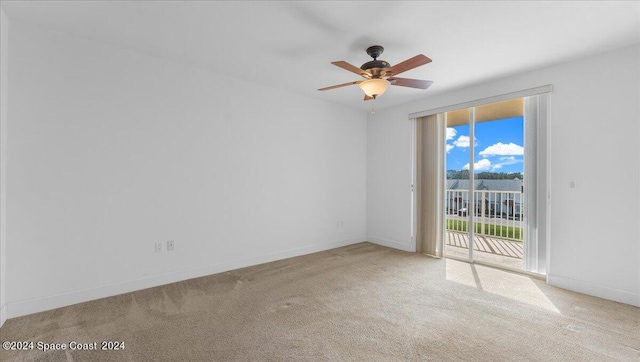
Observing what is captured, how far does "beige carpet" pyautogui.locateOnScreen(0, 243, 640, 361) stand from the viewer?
1930mm

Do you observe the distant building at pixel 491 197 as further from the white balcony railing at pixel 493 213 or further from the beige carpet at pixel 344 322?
the beige carpet at pixel 344 322

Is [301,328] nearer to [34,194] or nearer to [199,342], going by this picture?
[199,342]

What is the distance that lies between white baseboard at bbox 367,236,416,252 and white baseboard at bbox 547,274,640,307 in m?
1.87


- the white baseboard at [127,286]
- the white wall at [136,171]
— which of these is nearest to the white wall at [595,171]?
the white wall at [136,171]

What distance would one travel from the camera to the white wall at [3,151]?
2271 mm

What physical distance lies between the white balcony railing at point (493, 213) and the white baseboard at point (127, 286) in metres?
3.08

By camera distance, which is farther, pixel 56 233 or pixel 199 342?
pixel 56 233

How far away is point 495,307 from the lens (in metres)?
2.62

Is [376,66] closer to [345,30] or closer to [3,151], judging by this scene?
[345,30]

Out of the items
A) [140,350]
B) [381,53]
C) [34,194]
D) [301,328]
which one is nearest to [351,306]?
[301,328]

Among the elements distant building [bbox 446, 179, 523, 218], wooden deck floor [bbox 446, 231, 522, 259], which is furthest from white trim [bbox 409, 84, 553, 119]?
wooden deck floor [bbox 446, 231, 522, 259]

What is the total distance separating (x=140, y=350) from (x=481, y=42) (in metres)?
3.99

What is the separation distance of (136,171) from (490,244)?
5.65m

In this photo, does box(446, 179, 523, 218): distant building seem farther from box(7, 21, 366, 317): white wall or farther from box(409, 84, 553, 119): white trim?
box(7, 21, 366, 317): white wall
